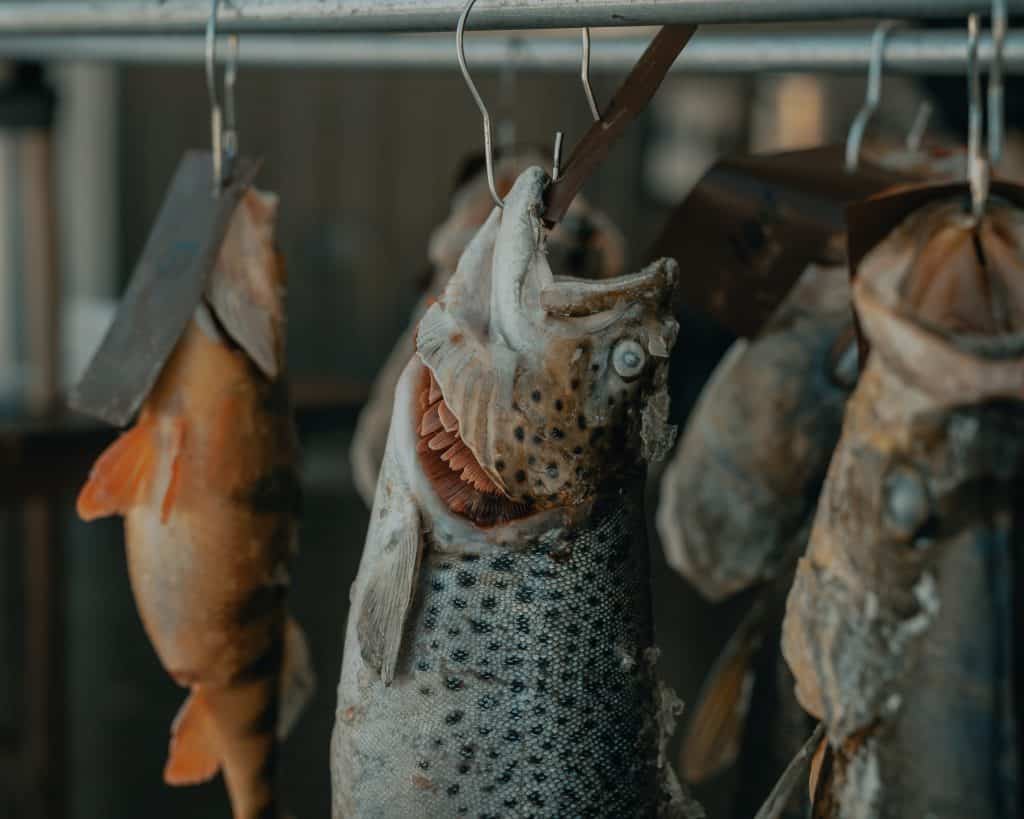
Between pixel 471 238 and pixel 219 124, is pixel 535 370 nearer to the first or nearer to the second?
pixel 219 124

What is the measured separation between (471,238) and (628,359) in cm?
85

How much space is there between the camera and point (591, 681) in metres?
1.27

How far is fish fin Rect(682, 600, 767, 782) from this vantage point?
67.9 inches

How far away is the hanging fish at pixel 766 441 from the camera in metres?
1.84

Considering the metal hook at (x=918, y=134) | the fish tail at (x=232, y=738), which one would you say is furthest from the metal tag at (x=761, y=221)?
the fish tail at (x=232, y=738)

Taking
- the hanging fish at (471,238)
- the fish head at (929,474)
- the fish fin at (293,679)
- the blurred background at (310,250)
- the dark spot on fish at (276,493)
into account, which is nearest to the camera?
the fish head at (929,474)

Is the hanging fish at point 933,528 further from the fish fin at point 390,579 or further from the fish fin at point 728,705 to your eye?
the fish fin at point 728,705

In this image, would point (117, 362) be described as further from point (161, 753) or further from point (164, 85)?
point (164, 85)

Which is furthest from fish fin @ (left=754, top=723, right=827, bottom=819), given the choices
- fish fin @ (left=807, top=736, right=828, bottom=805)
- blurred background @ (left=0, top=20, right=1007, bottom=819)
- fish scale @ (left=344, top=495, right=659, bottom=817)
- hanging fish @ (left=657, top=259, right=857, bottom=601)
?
blurred background @ (left=0, top=20, right=1007, bottom=819)

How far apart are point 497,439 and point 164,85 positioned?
8.50 m

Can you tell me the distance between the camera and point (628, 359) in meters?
1.23

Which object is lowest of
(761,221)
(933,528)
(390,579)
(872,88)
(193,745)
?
(193,745)

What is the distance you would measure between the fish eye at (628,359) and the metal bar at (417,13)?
0.29 m

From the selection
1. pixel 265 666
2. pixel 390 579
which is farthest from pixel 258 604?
pixel 390 579
